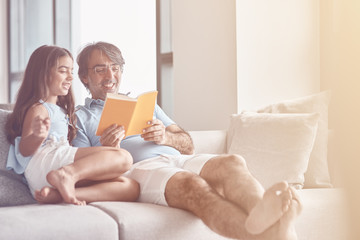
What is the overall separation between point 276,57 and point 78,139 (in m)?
1.69

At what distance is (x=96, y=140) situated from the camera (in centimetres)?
203

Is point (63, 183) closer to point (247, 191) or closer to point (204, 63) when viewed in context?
point (247, 191)

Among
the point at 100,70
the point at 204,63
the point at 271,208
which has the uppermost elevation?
the point at 204,63


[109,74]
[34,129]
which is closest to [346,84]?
[34,129]

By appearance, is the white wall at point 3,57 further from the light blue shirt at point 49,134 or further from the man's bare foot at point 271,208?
the man's bare foot at point 271,208

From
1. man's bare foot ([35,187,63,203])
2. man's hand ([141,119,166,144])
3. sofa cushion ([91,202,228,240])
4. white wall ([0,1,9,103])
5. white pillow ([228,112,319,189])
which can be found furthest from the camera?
white wall ([0,1,9,103])

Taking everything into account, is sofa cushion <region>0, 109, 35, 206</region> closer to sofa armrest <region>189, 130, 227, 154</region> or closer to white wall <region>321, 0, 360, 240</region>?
sofa armrest <region>189, 130, 227, 154</region>

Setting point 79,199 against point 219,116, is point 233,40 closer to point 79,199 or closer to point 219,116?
point 219,116

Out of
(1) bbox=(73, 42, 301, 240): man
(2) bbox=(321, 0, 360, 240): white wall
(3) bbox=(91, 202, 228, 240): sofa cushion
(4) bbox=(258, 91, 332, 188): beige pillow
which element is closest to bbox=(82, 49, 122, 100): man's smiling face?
(1) bbox=(73, 42, 301, 240): man

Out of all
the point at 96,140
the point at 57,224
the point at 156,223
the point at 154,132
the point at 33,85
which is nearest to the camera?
the point at 57,224

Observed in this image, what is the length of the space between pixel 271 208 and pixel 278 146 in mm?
1035

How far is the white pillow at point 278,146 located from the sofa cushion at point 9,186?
3.44ft

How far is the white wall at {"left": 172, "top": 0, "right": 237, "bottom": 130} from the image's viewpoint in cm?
318

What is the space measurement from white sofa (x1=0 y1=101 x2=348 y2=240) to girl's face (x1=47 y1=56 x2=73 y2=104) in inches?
8.4
